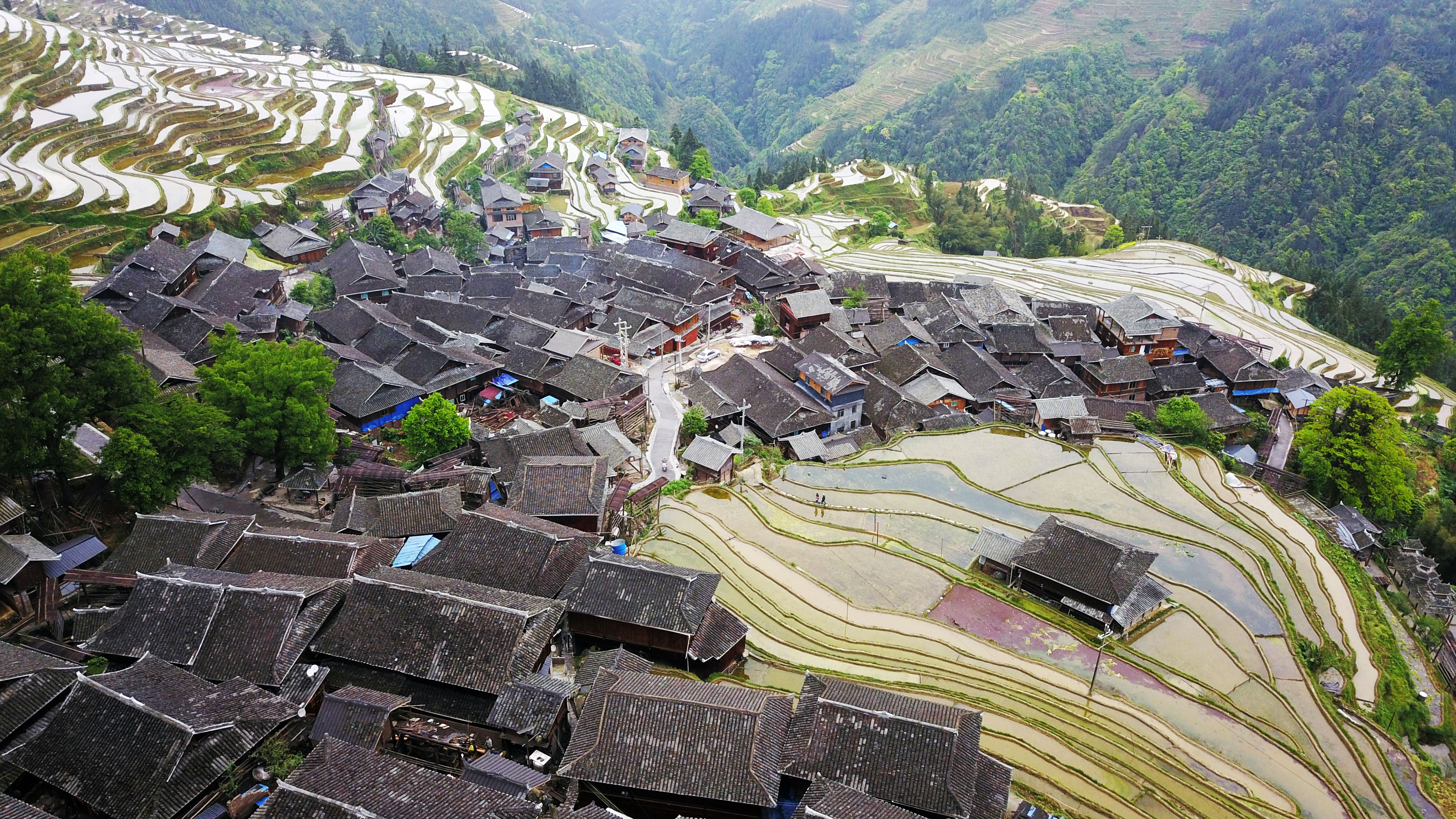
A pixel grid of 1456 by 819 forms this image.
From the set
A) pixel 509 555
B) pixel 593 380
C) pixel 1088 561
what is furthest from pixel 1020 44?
pixel 509 555

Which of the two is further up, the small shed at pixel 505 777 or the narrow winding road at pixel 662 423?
the small shed at pixel 505 777

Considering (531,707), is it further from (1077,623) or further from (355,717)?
(1077,623)

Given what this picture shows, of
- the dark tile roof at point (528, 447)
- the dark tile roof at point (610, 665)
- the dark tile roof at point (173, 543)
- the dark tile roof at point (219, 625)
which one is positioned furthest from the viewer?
the dark tile roof at point (528, 447)

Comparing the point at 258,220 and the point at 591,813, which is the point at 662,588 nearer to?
the point at 591,813

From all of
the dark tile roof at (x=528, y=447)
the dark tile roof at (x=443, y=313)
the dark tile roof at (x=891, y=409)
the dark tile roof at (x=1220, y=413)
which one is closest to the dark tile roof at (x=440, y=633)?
the dark tile roof at (x=528, y=447)

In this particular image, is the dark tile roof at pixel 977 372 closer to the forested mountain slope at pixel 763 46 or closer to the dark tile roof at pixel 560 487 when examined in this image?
the dark tile roof at pixel 560 487

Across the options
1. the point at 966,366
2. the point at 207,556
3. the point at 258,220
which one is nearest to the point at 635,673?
the point at 207,556
